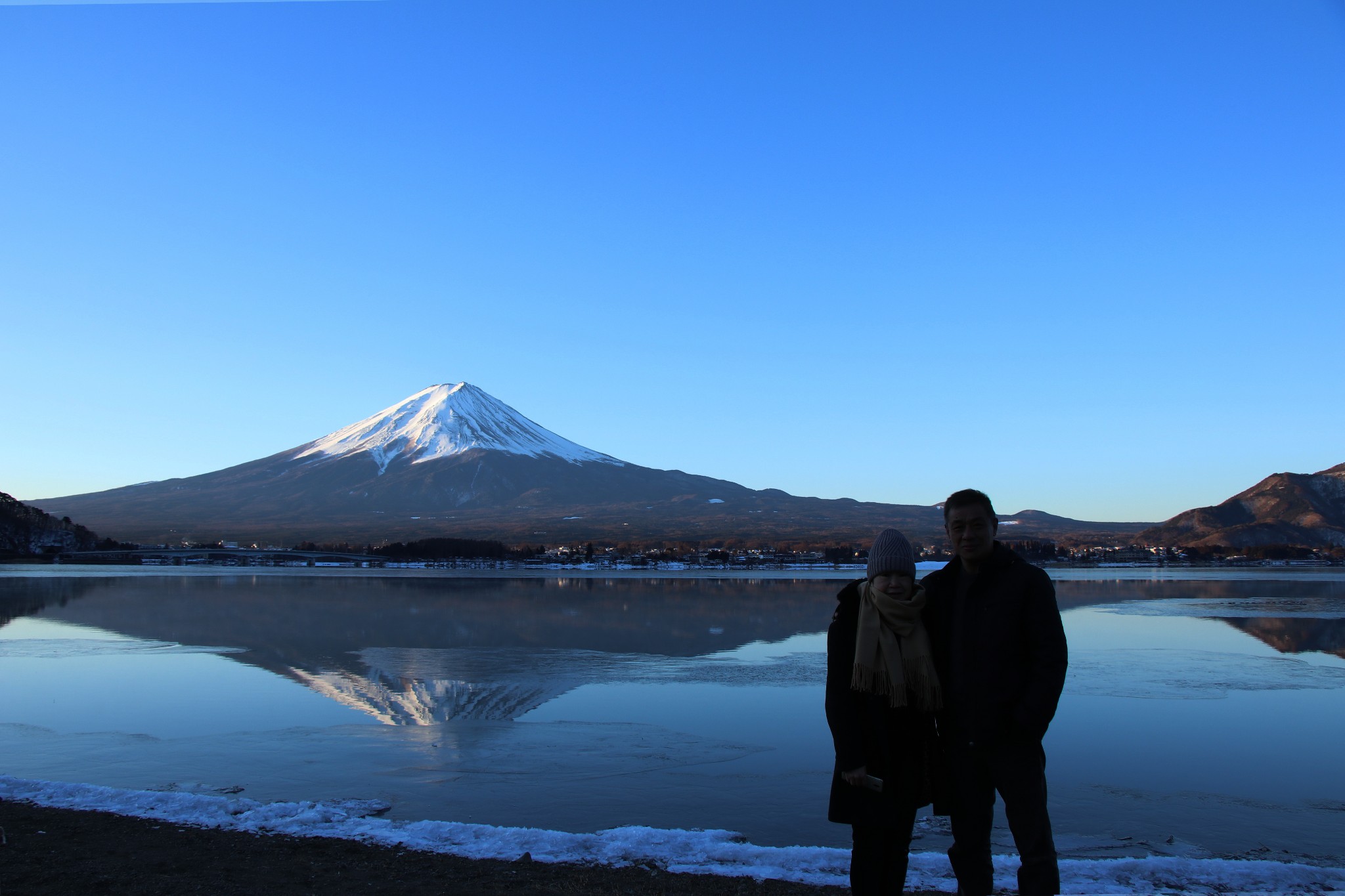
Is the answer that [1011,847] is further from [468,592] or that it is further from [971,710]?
[468,592]

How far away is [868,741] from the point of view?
3.57 meters

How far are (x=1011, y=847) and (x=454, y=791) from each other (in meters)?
3.98

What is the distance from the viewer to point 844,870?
5363 mm

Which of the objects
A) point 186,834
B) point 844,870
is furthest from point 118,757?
point 844,870

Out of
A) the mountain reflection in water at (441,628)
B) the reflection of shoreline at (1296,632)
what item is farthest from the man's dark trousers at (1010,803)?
the reflection of shoreline at (1296,632)

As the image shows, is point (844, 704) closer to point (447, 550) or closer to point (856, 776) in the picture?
point (856, 776)

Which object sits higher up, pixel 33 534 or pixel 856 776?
pixel 33 534

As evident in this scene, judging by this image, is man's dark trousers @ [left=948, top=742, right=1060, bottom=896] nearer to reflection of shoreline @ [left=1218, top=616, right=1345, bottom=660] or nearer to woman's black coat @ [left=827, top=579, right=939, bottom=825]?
woman's black coat @ [left=827, top=579, right=939, bottom=825]

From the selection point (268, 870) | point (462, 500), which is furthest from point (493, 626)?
point (462, 500)

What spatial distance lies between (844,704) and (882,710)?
5.6 inches

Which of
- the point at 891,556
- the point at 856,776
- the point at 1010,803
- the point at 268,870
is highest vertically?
the point at 891,556

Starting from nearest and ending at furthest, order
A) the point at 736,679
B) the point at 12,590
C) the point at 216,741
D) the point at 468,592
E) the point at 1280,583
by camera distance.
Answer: the point at 216,741
the point at 736,679
the point at 12,590
the point at 468,592
the point at 1280,583

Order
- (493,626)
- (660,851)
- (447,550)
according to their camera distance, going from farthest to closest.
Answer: (447,550) < (493,626) < (660,851)

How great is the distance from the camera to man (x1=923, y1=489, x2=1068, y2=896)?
11.7 ft
